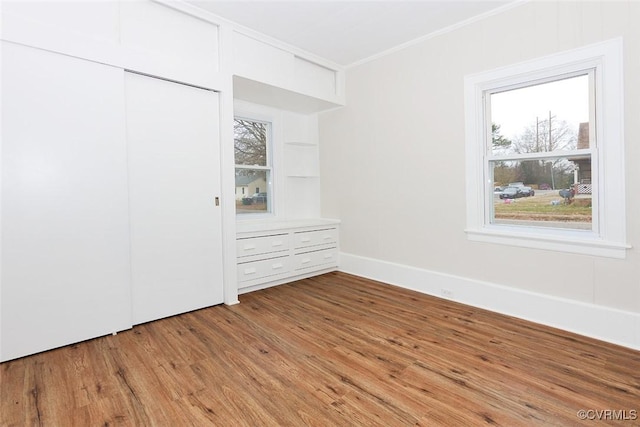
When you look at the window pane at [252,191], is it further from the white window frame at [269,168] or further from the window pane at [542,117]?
the window pane at [542,117]

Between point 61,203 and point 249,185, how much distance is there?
2.27 meters

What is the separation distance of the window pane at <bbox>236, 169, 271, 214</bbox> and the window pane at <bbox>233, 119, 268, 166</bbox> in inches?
5.4

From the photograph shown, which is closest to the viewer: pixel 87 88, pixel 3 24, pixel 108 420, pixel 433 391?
pixel 108 420

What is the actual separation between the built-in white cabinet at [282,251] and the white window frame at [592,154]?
1862 millimetres

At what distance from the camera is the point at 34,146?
7.35 ft

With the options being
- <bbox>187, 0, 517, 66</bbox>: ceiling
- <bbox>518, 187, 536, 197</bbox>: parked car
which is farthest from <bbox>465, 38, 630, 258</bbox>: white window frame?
<bbox>187, 0, 517, 66</bbox>: ceiling

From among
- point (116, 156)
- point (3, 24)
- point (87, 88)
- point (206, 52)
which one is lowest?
point (116, 156)

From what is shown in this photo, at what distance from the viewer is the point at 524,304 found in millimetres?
2834

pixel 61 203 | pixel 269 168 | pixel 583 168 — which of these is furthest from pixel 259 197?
pixel 583 168

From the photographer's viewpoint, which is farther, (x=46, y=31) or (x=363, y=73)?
(x=363, y=73)

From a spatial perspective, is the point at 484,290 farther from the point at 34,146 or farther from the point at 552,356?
the point at 34,146

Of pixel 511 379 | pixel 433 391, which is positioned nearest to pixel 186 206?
pixel 433 391

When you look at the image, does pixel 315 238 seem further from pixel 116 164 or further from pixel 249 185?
pixel 116 164

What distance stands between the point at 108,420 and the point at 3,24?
2509 millimetres
